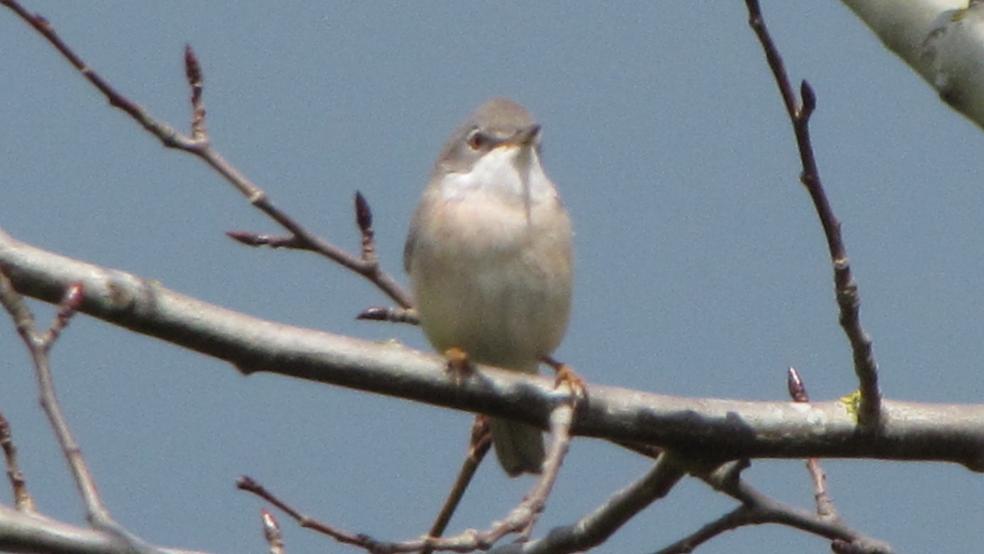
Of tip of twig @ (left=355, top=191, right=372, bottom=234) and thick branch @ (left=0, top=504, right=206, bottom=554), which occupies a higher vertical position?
tip of twig @ (left=355, top=191, right=372, bottom=234)

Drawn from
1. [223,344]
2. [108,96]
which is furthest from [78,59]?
[223,344]

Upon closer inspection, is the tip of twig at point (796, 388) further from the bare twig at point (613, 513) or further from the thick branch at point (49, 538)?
the thick branch at point (49, 538)

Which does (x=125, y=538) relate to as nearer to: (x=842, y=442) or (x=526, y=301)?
(x=842, y=442)

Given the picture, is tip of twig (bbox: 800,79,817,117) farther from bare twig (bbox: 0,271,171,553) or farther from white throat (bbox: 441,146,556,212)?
white throat (bbox: 441,146,556,212)

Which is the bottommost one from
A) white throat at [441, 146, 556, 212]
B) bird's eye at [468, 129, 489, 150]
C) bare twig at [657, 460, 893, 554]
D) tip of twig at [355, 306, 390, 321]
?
bare twig at [657, 460, 893, 554]

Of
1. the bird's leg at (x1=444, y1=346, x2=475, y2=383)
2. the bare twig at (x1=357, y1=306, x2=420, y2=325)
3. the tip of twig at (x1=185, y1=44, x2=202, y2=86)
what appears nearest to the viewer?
the bird's leg at (x1=444, y1=346, x2=475, y2=383)

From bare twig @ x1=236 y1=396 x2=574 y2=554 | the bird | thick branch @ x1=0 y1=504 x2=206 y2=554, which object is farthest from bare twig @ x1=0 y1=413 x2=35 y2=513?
the bird

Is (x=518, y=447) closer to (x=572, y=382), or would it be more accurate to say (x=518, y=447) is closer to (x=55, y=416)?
(x=572, y=382)

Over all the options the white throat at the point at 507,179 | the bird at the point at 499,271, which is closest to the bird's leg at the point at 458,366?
the bird at the point at 499,271
